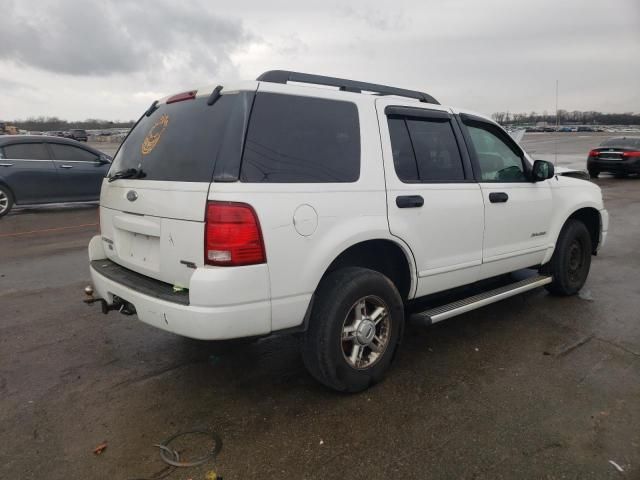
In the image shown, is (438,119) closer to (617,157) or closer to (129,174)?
(129,174)

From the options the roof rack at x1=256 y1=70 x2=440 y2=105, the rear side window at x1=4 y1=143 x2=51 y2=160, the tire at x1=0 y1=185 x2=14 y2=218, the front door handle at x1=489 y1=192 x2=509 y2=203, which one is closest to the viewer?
the roof rack at x1=256 y1=70 x2=440 y2=105

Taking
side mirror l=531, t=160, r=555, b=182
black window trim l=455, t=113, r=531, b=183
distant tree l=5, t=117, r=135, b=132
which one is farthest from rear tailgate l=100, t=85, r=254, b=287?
distant tree l=5, t=117, r=135, b=132

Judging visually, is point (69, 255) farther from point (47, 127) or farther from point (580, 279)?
point (47, 127)

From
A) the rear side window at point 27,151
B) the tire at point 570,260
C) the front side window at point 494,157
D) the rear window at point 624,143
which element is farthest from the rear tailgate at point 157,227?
the rear window at point 624,143

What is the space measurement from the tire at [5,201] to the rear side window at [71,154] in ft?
3.93

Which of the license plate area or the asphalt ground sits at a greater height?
the license plate area

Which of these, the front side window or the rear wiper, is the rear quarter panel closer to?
the rear wiper

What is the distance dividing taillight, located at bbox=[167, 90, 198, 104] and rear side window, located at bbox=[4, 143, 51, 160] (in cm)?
874

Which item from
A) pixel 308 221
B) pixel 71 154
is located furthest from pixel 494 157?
pixel 71 154

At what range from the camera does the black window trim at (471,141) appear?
157 inches

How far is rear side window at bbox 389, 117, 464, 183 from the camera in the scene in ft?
11.4

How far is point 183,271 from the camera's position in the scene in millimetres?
2834

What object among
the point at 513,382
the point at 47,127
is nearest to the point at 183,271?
the point at 513,382

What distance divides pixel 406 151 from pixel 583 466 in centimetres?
214
